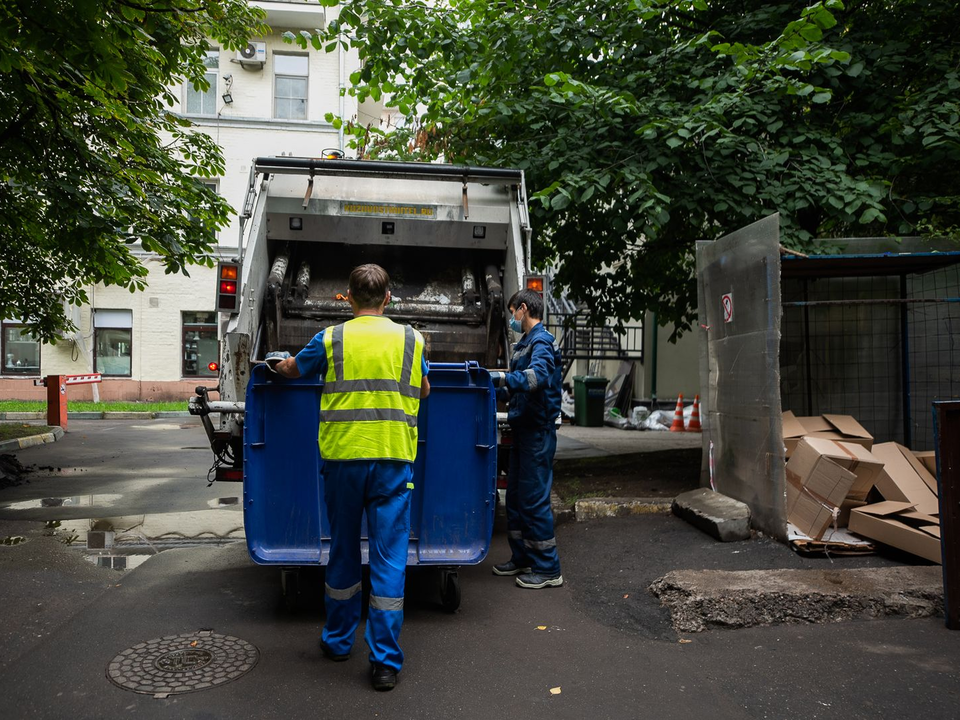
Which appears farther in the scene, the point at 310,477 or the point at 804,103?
the point at 804,103

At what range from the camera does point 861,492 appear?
15.7 ft

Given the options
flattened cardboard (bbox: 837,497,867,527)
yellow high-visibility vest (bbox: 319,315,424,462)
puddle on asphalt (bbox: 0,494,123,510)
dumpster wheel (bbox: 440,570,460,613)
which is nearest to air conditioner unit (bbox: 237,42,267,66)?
puddle on asphalt (bbox: 0,494,123,510)

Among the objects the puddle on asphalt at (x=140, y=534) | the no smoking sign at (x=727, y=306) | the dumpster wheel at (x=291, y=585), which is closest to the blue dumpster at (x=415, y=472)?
the dumpster wheel at (x=291, y=585)

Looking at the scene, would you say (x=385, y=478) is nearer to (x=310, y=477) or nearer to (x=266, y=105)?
(x=310, y=477)

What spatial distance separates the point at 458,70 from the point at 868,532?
17.6ft

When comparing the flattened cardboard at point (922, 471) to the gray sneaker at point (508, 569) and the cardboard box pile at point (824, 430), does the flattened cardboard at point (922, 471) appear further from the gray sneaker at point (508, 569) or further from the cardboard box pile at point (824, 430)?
the gray sneaker at point (508, 569)

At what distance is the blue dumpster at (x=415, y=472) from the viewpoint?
3.64 meters

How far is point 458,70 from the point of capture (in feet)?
24.1

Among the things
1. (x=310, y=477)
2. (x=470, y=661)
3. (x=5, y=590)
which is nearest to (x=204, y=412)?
(x=310, y=477)

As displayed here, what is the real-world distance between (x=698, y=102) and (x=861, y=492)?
354 cm

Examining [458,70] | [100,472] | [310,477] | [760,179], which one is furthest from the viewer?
[100,472]

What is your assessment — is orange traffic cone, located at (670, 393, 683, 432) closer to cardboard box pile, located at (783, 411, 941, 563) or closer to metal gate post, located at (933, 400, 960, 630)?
cardboard box pile, located at (783, 411, 941, 563)

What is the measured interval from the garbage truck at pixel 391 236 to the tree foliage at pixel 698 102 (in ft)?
2.05

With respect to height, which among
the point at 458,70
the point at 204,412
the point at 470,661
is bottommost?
the point at 470,661
